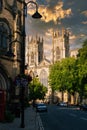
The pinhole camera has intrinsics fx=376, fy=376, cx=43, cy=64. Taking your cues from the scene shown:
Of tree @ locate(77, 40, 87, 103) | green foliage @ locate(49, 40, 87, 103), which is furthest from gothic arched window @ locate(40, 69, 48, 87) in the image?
tree @ locate(77, 40, 87, 103)

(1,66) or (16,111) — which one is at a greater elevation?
(1,66)

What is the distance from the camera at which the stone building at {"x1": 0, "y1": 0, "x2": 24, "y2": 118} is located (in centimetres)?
4009

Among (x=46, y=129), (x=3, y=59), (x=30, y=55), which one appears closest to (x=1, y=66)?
(x=3, y=59)

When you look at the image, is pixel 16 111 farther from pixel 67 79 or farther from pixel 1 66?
pixel 67 79

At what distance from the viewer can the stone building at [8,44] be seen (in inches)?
1578

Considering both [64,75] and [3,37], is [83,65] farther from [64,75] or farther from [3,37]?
[3,37]

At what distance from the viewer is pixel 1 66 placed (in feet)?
129

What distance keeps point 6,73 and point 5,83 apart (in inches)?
42.4

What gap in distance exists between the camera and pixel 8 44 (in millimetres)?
41594

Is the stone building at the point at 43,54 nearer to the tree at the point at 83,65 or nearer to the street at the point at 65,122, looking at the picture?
the tree at the point at 83,65

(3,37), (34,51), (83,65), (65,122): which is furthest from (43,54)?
(65,122)

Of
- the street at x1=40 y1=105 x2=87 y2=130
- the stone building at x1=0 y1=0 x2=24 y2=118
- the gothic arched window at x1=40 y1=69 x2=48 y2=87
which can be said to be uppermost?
the gothic arched window at x1=40 y1=69 x2=48 y2=87

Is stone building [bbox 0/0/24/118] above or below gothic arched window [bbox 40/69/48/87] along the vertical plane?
below

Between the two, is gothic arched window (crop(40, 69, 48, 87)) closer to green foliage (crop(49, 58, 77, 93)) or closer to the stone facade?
green foliage (crop(49, 58, 77, 93))
